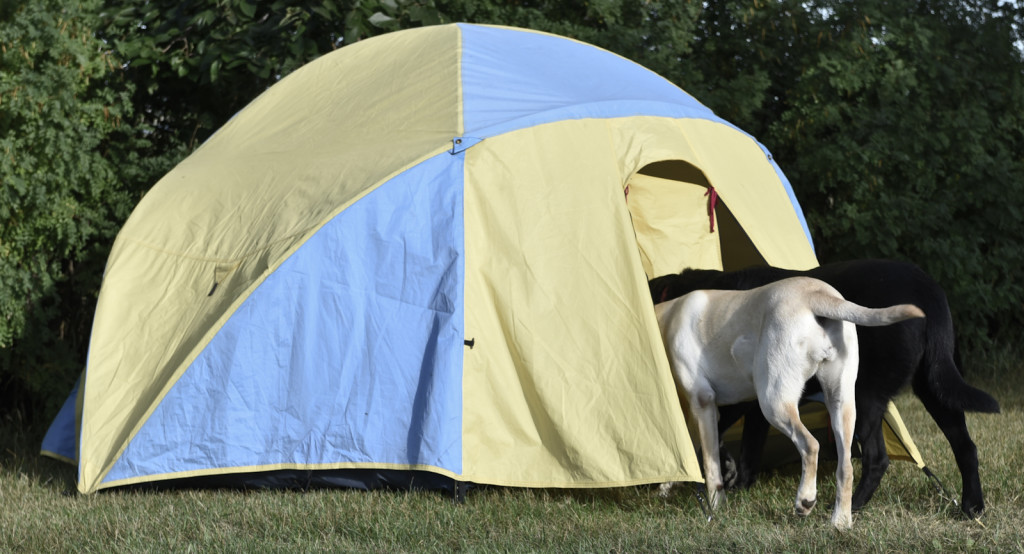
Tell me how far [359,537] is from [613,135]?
→ 2.56m

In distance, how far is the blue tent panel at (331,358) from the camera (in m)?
4.87


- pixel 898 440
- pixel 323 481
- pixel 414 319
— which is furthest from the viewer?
pixel 898 440

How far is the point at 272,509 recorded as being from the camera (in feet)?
15.4

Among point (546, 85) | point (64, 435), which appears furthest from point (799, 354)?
point (64, 435)

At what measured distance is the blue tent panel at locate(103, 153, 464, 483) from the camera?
4867 mm

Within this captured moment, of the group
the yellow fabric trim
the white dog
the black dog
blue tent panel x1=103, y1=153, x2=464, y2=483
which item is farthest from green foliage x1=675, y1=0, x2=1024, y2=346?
blue tent panel x1=103, y1=153, x2=464, y2=483

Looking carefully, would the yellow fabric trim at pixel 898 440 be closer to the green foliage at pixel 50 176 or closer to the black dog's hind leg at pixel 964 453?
the black dog's hind leg at pixel 964 453

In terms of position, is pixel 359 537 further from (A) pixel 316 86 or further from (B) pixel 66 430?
(A) pixel 316 86

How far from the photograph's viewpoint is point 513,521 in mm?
4480

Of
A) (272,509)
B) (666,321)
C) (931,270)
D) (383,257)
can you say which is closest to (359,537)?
(272,509)

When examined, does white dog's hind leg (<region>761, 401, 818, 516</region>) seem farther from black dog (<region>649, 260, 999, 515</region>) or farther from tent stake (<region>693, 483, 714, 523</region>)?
tent stake (<region>693, 483, 714, 523</region>)

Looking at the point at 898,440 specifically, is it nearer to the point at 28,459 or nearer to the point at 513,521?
the point at 513,521

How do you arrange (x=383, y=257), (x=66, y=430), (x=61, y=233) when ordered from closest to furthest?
(x=383, y=257)
(x=66, y=430)
(x=61, y=233)

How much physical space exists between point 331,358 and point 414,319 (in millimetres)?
449
